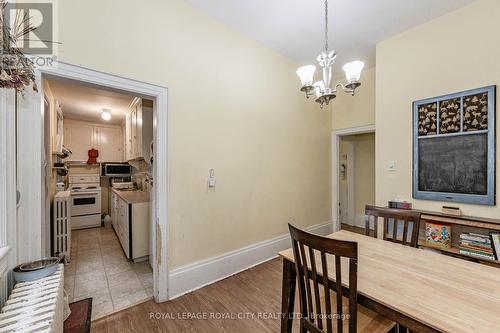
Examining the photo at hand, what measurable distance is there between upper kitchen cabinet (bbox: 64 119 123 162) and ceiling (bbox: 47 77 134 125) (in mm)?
257

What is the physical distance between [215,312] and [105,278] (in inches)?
58.6

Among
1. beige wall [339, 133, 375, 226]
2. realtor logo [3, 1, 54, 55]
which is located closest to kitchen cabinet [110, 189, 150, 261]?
realtor logo [3, 1, 54, 55]

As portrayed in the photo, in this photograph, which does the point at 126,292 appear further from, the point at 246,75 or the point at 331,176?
the point at 331,176

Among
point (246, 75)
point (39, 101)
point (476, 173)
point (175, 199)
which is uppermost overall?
point (246, 75)

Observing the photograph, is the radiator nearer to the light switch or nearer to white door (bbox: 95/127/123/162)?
the light switch

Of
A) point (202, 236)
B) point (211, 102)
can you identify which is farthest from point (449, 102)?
point (202, 236)

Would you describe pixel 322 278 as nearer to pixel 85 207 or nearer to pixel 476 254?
pixel 476 254

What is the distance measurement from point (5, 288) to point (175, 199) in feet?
3.85

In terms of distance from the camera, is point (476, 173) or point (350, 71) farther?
point (476, 173)

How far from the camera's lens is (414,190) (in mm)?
2500

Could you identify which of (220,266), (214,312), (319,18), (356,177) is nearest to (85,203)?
(220,266)

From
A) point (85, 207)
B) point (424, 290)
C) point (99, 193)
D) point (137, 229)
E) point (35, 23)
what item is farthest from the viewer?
point (99, 193)

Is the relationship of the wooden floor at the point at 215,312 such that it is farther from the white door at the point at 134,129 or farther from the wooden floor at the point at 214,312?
the white door at the point at 134,129

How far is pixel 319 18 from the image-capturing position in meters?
2.33
